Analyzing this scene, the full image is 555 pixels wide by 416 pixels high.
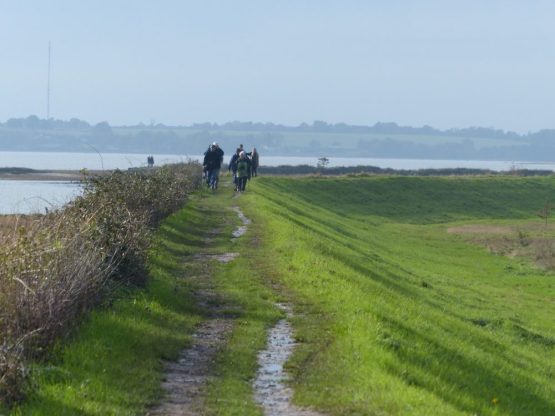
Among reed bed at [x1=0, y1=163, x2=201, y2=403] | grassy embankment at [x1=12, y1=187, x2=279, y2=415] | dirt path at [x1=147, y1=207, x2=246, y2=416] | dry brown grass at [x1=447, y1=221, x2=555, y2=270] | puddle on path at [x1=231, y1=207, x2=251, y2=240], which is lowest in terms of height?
dry brown grass at [x1=447, y1=221, x2=555, y2=270]

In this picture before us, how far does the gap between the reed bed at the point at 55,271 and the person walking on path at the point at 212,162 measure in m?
22.8

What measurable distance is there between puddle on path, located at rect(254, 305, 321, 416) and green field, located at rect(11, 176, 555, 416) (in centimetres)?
14

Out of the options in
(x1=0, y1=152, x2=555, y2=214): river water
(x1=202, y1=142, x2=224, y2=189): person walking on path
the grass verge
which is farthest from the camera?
(x1=202, y1=142, x2=224, y2=189): person walking on path

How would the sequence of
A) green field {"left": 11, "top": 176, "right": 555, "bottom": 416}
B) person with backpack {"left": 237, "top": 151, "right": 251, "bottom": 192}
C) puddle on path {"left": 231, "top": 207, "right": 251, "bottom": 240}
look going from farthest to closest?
person with backpack {"left": 237, "top": 151, "right": 251, "bottom": 192} < puddle on path {"left": 231, "top": 207, "right": 251, "bottom": 240} < green field {"left": 11, "top": 176, "right": 555, "bottom": 416}

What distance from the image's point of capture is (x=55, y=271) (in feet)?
36.9

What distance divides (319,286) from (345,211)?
40.1m

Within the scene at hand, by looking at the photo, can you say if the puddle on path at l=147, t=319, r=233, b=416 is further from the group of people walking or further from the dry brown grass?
the dry brown grass

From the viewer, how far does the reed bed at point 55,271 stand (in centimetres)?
1005

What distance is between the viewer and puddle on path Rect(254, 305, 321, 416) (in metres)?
9.97

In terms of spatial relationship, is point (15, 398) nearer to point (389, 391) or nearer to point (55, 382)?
point (55, 382)

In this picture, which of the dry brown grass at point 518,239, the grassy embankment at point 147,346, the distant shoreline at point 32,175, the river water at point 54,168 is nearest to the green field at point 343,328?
the grassy embankment at point 147,346

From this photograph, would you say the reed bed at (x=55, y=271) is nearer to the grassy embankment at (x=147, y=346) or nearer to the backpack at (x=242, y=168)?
the grassy embankment at (x=147, y=346)

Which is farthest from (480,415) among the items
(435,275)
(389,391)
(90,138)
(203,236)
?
(90,138)

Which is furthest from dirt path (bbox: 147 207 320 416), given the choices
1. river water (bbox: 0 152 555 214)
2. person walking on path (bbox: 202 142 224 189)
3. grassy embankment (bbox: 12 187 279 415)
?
person walking on path (bbox: 202 142 224 189)
